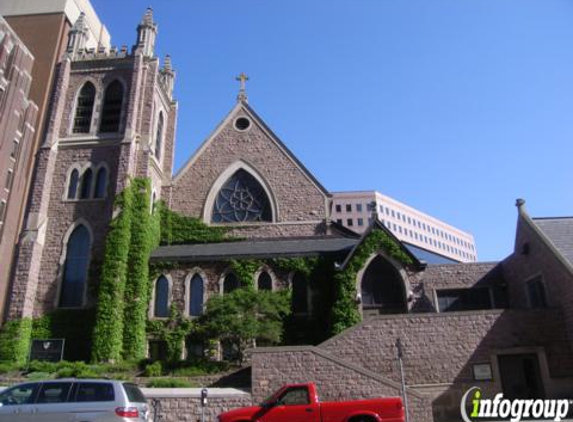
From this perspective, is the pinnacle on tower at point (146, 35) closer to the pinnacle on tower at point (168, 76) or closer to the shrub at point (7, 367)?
the pinnacle on tower at point (168, 76)

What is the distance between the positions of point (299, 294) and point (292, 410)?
13.1 metres

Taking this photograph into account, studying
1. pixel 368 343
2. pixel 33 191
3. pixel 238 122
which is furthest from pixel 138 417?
pixel 238 122

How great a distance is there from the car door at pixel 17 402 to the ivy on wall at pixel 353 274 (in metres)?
13.7

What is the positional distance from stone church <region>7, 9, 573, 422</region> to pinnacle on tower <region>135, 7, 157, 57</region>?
0.32 feet

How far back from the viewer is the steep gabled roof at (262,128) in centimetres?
2989

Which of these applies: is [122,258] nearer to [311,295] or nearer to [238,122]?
[311,295]

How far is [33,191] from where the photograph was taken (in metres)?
25.8

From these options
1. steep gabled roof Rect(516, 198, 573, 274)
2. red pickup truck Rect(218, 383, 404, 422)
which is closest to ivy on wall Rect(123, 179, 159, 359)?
red pickup truck Rect(218, 383, 404, 422)

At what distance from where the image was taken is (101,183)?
88.2ft

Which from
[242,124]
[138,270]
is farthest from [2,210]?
[242,124]

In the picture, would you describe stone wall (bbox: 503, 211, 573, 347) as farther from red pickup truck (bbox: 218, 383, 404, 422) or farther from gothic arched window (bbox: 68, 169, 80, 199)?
gothic arched window (bbox: 68, 169, 80, 199)

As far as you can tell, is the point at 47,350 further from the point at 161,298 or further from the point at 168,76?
the point at 168,76

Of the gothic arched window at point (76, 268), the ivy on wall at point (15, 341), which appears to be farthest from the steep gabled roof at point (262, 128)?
the ivy on wall at point (15, 341)

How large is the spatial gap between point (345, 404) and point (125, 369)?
1304 cm
